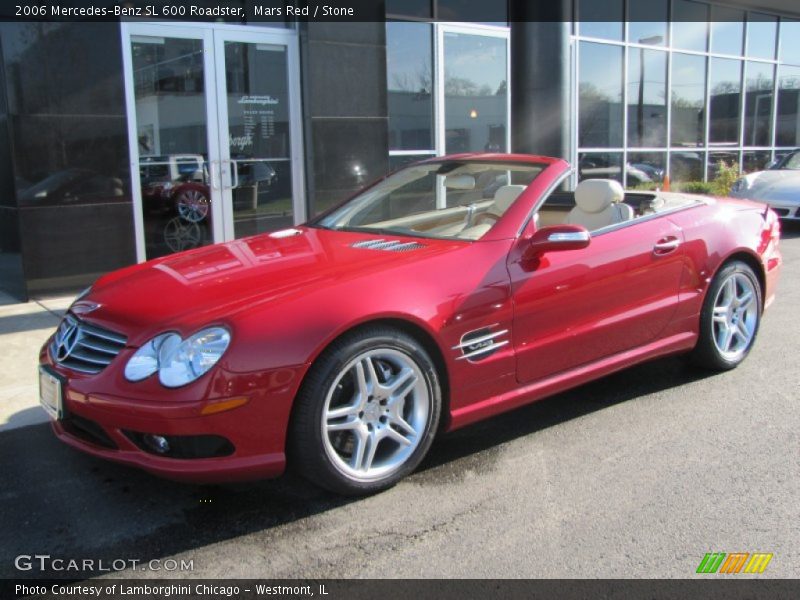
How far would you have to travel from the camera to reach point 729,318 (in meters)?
4.87

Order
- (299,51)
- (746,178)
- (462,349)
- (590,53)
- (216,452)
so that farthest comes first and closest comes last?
1. (590,53)
2. (746,178)
3. (299,51)
4. (462,349)
5. (216,452)

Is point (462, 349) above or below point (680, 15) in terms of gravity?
below

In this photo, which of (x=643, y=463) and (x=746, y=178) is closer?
(x=643, y=463)

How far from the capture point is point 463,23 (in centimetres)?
1092

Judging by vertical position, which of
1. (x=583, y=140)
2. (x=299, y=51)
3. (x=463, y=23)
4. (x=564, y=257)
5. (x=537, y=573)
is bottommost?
(x=537, y=573)

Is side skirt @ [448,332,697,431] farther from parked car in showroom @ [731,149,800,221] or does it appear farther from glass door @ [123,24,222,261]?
parked car in showroom @ [731,149,800,221]

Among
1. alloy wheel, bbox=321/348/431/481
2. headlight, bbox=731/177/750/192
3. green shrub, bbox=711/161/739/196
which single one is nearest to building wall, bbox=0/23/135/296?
alloy wheel, bbox=321/348/431/481

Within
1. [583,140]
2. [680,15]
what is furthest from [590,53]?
[680,15]

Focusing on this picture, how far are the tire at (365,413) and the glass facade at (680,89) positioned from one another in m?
10.5

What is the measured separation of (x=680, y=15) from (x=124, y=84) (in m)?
11.1

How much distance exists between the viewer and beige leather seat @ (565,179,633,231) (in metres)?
4.50

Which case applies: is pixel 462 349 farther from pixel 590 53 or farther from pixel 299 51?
pixel 590 53

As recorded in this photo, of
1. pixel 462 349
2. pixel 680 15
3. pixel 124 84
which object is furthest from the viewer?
pixel 680 15

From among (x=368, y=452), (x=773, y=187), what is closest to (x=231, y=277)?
(x=368, y=452)
